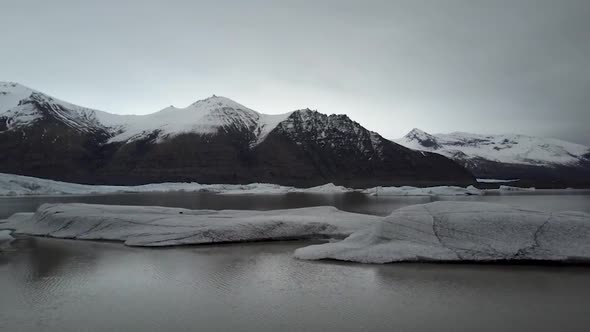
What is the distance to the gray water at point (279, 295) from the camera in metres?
6.98

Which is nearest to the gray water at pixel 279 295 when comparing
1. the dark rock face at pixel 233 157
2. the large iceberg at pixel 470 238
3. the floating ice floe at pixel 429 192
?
the large iceberg at pixel 470 238

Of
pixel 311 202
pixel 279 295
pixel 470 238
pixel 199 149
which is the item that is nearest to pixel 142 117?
pixel 199 149

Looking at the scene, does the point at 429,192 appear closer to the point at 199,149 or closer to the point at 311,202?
the point at 311,202

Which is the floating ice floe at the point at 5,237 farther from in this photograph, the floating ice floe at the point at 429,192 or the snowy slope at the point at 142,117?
the snowy slope at the point at 142,117

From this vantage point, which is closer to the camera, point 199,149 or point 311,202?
point 311,202

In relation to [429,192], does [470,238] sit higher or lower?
lower

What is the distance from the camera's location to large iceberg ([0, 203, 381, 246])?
611 inches

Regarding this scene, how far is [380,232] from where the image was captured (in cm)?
1279

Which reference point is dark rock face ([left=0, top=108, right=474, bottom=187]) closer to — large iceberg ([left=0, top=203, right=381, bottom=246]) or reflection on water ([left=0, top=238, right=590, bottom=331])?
large iceberg ([left=0, top=203, right=381, bottom=246])

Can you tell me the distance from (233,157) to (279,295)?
108940 millimetres

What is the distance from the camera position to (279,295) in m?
8.62

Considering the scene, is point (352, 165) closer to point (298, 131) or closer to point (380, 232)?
point (298, 131)

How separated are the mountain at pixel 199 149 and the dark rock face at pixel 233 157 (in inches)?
11.1

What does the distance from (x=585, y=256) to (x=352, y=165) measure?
111268 millimetres
